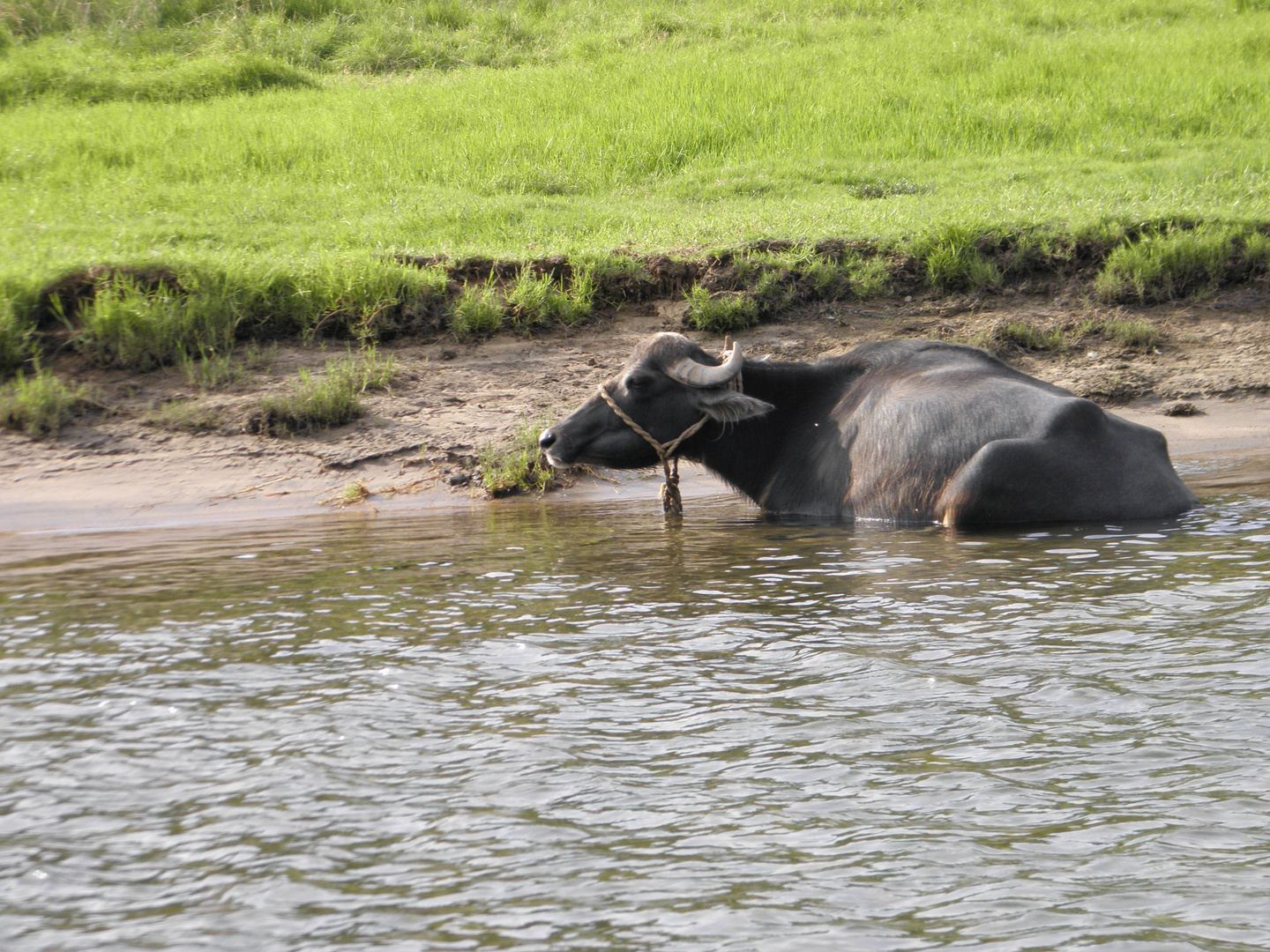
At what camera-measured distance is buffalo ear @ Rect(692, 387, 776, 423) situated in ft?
21.4

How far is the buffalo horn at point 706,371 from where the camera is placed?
21.4 ft

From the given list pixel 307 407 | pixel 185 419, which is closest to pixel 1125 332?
pixel 307 407

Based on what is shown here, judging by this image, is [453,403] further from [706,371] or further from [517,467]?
[706,371]

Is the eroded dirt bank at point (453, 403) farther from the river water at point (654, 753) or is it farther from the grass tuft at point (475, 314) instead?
the river water at point (654, 753)

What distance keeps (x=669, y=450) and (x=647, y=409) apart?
0.26 metres

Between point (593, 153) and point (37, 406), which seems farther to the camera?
point (593, 153)

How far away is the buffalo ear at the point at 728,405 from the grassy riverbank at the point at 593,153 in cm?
247

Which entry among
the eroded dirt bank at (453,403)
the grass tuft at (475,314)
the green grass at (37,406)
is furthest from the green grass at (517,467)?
the green grass at (37,406)

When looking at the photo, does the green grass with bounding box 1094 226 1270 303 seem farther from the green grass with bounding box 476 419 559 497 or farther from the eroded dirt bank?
the green grass with bounding box 476 419 559 497

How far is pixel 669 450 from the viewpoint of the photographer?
6.81 m

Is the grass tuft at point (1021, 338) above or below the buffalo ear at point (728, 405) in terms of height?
above

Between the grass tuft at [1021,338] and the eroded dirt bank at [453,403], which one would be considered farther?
the grass tuft at [1021,338]

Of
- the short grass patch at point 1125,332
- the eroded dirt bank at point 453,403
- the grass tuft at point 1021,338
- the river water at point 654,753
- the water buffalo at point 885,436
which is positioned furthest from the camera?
the short grass patch at point 1125,332

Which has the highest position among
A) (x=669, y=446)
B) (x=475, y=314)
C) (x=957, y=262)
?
(x=957, y=262)
